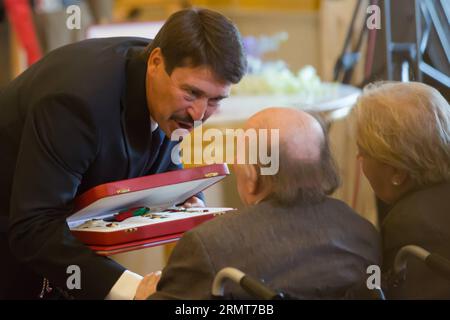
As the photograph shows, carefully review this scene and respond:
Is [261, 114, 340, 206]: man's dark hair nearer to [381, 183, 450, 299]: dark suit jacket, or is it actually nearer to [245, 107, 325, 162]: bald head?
[245, 107, 325, 162]: bald head

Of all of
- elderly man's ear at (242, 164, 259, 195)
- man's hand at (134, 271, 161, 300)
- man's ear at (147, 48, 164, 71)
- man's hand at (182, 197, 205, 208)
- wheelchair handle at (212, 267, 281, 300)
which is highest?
man's ear at (147, 48, 164, 71)

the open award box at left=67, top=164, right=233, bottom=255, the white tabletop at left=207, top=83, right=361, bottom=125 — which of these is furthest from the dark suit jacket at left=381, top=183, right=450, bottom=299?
the white tabletop at left=207, top=83, right=361, bottom=125

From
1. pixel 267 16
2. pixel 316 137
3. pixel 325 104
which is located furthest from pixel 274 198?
pixel 267 16

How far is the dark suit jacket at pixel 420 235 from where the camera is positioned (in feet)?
5.41

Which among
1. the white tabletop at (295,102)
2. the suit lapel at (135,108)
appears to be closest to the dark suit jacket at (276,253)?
the suit lapel at (135,108)

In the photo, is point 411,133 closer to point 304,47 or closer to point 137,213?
point 137,213

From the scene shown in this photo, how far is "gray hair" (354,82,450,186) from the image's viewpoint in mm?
1701

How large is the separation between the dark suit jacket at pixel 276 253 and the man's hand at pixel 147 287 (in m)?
0.07

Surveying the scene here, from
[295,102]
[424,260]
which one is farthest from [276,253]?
[295,102]

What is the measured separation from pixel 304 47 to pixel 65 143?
4.20m

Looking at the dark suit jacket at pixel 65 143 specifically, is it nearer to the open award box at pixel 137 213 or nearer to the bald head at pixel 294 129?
the open award box at pixel 137 213

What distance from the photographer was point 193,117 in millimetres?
1710

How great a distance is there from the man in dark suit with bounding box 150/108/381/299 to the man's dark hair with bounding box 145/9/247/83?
13 cm
